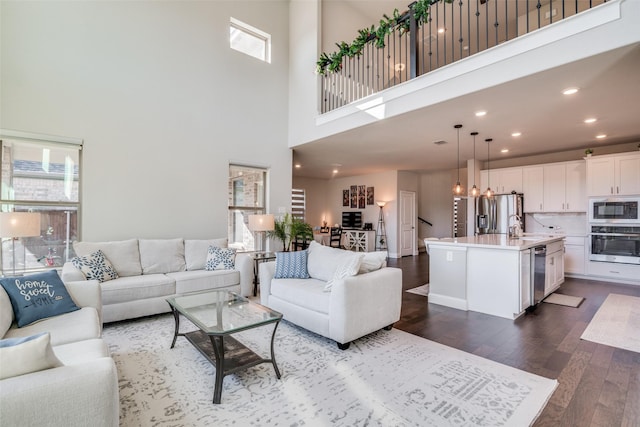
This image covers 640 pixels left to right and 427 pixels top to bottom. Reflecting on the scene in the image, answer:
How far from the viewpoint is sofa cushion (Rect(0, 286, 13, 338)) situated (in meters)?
2.02

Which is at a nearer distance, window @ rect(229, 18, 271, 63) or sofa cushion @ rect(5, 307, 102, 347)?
sofa cushion @ rect(5, 307, 102, 347)

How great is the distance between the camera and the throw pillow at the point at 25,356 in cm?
113

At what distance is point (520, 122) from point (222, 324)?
15.8ft

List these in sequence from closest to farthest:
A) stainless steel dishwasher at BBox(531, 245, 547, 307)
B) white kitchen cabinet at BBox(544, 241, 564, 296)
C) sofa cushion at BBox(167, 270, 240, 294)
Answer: sofa cushion at BBox(167, 270, 240, 294)
stainless steel dishwasher at BBox(531, 245, 547, 307)
white kitchen cabinet at BBox(544, 241, 564, 296)

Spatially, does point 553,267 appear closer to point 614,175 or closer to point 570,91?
point 614,175

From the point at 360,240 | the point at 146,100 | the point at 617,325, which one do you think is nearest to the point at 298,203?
the point at 360,240

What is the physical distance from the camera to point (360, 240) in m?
9.48

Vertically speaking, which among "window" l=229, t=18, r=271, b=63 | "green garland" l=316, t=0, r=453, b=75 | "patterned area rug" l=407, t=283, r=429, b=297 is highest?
"window" l=229, t=18, r=271, b=63

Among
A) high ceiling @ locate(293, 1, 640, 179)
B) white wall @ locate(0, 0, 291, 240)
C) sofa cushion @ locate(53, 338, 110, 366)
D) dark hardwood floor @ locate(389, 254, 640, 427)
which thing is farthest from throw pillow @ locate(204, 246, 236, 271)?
high ceiling @ locate(293, 1, 640, 179)

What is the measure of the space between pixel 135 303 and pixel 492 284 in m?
4.40

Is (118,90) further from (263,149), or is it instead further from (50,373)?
(50,373)

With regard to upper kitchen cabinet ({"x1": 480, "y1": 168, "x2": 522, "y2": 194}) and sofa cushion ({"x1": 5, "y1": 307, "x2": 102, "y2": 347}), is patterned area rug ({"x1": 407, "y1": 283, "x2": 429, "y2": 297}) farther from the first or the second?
sofa cushion ({"x1": 5, "y1": 307, "x2": 102, "y2": 347})

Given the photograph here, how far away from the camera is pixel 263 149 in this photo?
18.9 ft

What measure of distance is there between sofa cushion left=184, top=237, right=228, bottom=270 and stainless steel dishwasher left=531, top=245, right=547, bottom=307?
4.62 m
